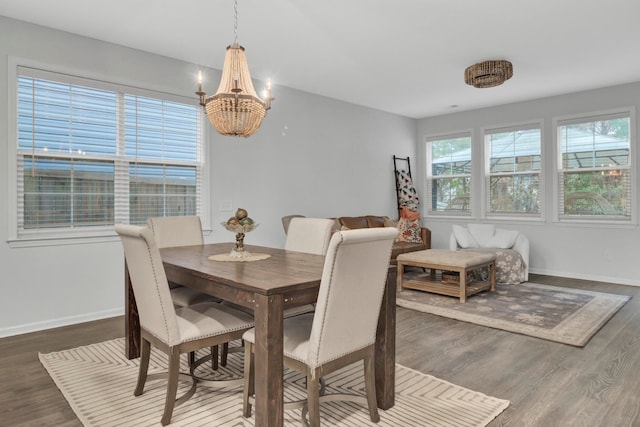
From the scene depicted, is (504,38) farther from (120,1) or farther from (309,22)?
(120,1)

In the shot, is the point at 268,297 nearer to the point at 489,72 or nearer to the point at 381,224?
the point at 489,72

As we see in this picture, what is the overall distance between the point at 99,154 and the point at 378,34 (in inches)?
110

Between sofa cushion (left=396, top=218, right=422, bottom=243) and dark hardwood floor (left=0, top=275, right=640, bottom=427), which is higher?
sofa cushion (left=396, top=218, right=422, bottom=243)

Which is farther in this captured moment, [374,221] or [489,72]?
[374,221]

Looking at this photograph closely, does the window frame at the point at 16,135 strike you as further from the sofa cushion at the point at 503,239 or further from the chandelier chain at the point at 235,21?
the sofa cushion at the point at 503,239

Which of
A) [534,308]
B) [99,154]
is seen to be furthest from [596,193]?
[99,154]

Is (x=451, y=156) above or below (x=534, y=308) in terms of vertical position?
above

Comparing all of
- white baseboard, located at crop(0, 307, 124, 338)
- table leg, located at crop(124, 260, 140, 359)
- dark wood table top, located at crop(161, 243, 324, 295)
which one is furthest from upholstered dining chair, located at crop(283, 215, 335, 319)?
white baseboard, located at crop(0, 307, 124, 338)

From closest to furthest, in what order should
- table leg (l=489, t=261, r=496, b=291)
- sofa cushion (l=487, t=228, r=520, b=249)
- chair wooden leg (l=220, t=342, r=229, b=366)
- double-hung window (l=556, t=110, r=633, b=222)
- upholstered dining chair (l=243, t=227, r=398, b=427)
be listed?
upholstered dining chair (l=243, t=227, r=398, b=427) < chair wooden leg (l=220, t=342, r=229, b=366) < table leg (l=489, t=261, r=496, b=291) < double-hung window (l=556, t=110, r=633, b=222) < sofa cushion (l=487, t=228, r=520, b=249)

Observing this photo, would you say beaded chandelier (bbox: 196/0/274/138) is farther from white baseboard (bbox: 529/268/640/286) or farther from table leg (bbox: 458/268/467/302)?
white baseboard (bbox: 529/268/640/286)

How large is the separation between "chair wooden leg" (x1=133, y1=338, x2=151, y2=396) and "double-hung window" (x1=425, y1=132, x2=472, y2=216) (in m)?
5.78

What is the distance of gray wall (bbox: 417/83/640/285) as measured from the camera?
203 inches

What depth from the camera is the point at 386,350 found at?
6.83ft

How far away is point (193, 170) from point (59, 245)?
146 cm
